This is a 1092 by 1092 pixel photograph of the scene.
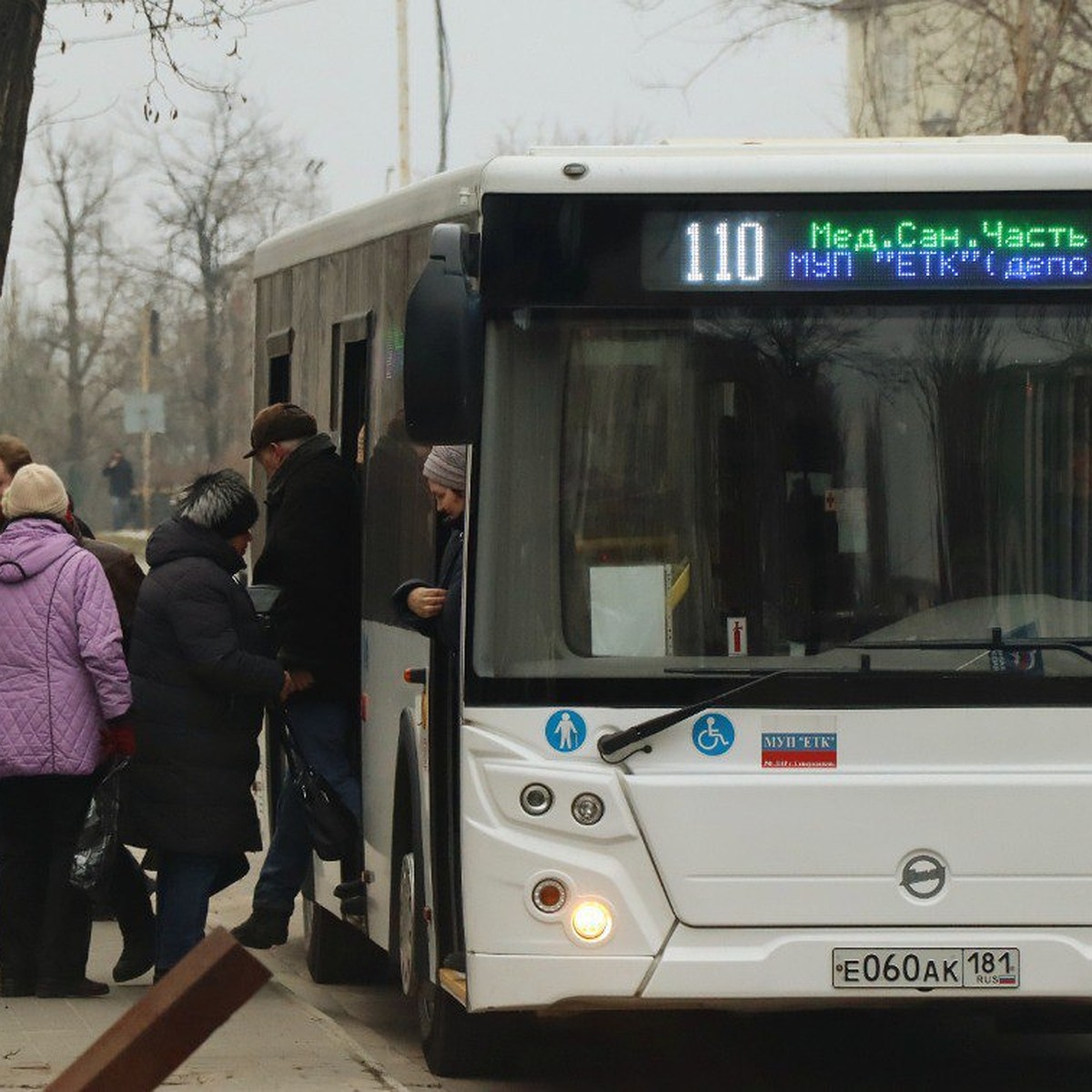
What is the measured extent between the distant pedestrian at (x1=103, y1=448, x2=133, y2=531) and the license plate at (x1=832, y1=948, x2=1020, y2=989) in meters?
55.0

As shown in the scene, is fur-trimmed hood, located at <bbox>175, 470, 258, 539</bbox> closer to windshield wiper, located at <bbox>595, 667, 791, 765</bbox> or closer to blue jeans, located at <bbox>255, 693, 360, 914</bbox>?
blue jeans, located at <bbox>255, 693, 360, 914</bbox>

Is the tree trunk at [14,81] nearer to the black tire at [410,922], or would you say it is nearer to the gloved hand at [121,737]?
the gloved hand at [121,737]

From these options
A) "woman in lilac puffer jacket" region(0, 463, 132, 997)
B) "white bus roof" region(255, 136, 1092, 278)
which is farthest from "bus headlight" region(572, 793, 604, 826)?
"woman in lilac puffer jacket" region(0, 463, 132, 997)

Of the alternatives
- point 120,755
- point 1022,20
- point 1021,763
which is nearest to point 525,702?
point 1021,763

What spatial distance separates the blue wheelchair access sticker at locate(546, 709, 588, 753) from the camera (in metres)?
7.11

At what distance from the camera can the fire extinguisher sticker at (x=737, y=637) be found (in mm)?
7129

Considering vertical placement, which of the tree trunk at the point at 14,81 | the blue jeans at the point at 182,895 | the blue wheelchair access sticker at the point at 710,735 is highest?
the tree trunk at the point at 14,81

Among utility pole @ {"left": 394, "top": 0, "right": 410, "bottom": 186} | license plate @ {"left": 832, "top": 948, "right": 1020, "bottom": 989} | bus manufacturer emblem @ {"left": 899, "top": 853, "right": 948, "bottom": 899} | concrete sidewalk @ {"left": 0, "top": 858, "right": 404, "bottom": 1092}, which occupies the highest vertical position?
utility pole @ {"left": 394, "top": 0, "right": 410, "bottom": 186}

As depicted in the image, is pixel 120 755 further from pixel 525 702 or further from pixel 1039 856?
pixel 1039 856

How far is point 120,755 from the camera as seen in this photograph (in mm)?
9203

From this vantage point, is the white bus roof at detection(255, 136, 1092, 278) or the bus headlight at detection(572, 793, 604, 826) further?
the white bus roof at detection(255, 136, 1092, 278)

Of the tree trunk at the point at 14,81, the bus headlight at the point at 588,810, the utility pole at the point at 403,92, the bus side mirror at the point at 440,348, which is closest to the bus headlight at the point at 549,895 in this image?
the bus headlight at the point at 588,810

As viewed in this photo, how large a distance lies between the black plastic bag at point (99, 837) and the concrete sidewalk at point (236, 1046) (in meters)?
0.43

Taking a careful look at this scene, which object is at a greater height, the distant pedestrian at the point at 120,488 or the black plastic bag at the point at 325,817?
the distant pedestrian at the point at 120,488
